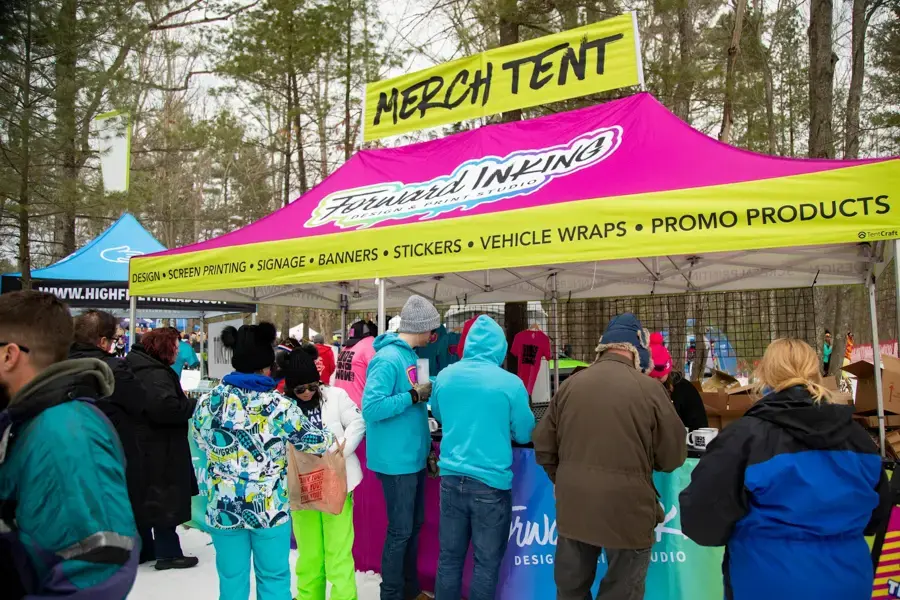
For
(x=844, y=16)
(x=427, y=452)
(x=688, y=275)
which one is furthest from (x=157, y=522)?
(x=844, y=16)

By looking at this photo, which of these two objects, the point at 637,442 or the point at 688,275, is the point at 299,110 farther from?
the point at 637,442

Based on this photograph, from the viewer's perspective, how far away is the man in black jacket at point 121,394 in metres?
3.82

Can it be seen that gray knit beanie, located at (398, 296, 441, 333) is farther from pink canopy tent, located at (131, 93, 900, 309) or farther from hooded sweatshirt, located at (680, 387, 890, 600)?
hooded sweatshirt, located at (680, 387, 890, 600)

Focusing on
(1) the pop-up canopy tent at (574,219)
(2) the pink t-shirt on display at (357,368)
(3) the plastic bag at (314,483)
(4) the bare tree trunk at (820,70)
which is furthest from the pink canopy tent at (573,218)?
(4) the bare tree trunk at (820,70)

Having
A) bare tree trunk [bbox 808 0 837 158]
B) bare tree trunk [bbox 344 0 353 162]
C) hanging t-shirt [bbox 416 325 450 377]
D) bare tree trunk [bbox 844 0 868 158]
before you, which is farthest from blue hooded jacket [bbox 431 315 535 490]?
bare tree trunk [bbox 344 0 353 162]

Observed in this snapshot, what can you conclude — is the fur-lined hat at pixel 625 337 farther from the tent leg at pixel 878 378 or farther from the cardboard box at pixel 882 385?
the cardboard box at pixel 882 385

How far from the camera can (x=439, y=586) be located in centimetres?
345

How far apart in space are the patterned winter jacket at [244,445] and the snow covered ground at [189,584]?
1.52 metres

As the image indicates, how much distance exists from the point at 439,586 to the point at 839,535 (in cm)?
200

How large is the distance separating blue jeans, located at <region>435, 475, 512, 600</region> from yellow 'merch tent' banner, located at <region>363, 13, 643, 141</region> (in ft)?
11.4

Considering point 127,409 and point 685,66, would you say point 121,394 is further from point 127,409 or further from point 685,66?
point 685,66

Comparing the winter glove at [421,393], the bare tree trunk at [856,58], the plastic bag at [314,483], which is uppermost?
the bare tree trunk at [856,58]

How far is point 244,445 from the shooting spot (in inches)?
121

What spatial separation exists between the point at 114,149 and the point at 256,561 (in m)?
9.43
